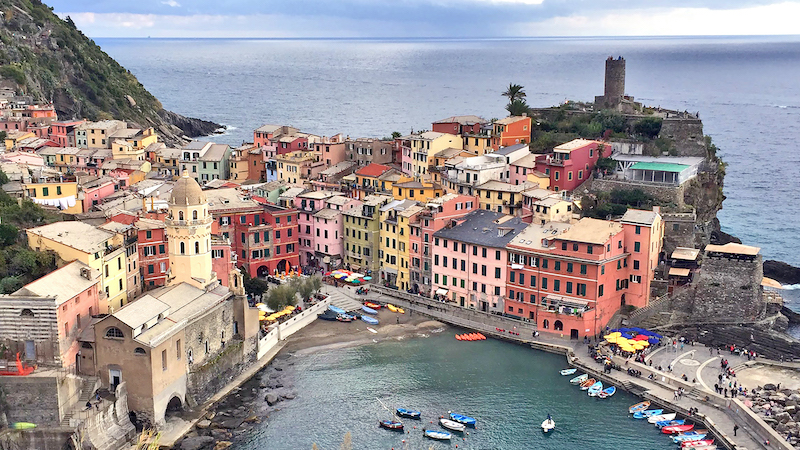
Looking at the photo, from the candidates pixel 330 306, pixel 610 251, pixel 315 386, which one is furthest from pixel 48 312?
pixel 610 251

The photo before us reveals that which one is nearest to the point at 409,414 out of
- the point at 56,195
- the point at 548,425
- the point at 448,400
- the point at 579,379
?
the point at 448,400

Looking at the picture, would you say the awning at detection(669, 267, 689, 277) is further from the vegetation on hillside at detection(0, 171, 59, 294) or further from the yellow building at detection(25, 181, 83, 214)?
the yellow building at detection(25, 181, 83, 214)

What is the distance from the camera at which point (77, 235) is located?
208 ft

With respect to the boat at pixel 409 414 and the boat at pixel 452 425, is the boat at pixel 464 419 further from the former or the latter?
the boat at pixel 409 414

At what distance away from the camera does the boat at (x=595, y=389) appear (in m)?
62.1

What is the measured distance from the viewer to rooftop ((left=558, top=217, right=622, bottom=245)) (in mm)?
70000

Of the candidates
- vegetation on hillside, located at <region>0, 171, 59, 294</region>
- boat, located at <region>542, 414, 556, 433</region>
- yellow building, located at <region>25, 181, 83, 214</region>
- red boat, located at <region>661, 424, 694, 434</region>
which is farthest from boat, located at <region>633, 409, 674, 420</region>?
yellow building, located at <region>25, 181, 83, 214</region>

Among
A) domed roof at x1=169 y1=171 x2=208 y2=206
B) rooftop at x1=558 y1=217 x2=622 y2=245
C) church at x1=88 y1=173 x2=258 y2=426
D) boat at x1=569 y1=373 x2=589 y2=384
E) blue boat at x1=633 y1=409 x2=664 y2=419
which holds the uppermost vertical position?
domed roof at x1=169 y1=171 x2=208 y2=206

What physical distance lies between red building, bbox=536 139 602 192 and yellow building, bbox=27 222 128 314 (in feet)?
139

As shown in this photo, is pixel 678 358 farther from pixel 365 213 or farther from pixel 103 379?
pixel 103 379

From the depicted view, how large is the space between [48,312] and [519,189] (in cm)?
4415

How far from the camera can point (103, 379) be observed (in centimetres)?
5522

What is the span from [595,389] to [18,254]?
131ft

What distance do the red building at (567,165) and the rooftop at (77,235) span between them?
141ft
